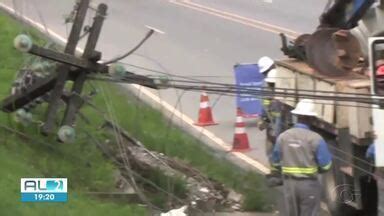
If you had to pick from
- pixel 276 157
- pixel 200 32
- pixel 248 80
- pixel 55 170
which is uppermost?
pixel 200 32

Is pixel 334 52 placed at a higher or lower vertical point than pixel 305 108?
higher

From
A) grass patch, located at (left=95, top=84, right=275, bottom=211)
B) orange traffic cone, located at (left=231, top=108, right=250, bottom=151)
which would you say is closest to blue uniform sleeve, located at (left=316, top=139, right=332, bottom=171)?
grass patch, located at (left=95, top=84, right=275, bottom=211)

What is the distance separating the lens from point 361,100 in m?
7.29

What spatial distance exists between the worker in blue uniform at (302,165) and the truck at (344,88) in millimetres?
476

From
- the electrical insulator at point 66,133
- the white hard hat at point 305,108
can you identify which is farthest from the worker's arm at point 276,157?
the electrical insulator at point 66,133

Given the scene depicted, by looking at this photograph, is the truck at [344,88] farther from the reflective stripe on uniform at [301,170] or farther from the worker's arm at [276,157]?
the reflective stripe on uniform at [301,170]

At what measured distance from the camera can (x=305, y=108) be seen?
9.88 meters

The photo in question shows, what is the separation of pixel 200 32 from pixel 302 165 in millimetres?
15933

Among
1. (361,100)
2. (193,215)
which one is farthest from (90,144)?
(361,100)

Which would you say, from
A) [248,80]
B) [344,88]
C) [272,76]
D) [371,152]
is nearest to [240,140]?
[248,80]

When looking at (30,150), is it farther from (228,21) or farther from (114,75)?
(228,21)

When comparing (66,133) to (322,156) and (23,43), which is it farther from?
(322,156)

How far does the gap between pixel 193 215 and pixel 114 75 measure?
1.89 metres

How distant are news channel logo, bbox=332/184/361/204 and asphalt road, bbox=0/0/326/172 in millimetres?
2726
